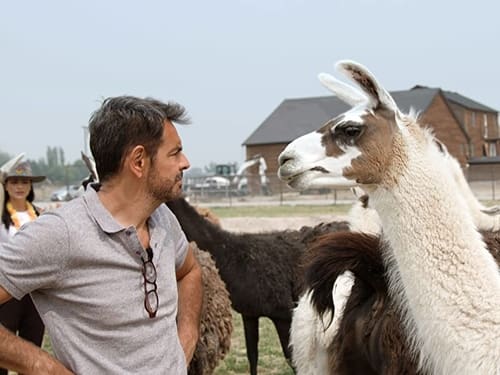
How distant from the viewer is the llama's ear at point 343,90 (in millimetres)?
3059

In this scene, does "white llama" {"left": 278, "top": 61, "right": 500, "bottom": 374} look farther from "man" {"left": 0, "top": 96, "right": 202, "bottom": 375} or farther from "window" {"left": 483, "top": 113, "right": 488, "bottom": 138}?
"window" {"left": 483, "top": 113, "right": 488, "bottom": 138}

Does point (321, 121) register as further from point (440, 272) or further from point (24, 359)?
point (24, 359)

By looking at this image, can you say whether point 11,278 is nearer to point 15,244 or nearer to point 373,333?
point 15,244

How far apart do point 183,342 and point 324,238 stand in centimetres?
141

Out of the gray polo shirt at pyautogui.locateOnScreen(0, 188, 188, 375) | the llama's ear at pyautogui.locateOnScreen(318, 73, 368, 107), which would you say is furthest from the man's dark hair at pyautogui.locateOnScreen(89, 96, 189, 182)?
the llama's ear at pyautogui.locateOnScreen(318, 73, 368, 107)

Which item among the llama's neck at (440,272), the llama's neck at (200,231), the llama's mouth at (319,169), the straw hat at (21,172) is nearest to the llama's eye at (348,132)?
the llama's mouth at (319,169)

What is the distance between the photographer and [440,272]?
8.38ft

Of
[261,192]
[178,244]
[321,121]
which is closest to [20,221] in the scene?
[178,244]

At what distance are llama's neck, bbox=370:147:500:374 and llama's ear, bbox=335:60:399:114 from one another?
29 centimetres

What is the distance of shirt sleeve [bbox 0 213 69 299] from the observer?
173 cm

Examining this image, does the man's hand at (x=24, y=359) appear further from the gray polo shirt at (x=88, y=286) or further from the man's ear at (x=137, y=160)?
the man's ear at (x=137, y=160)

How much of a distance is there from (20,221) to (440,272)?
11.7 feet

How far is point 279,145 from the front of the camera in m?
44.7

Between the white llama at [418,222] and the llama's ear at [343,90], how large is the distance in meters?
0.08
